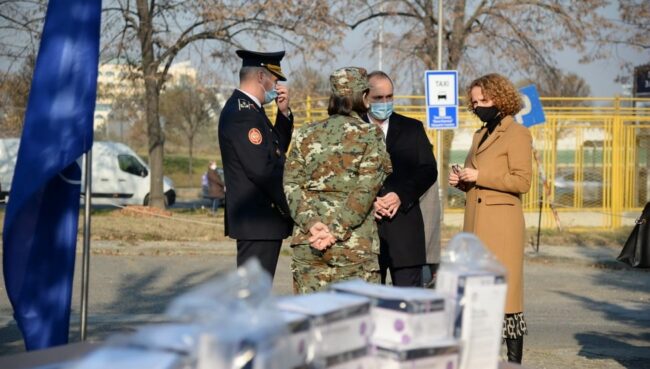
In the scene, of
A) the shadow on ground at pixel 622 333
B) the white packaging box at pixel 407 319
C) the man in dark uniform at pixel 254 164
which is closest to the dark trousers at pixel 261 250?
the man in dark uniform at pixel 254 164

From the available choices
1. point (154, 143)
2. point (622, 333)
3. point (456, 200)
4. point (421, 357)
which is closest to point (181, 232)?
point (154, 143)

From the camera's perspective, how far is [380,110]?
663cm

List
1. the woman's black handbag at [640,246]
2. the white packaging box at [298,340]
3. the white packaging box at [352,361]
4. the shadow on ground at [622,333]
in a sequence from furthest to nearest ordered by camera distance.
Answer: the shadow on ground at [622,333] < the woman's black handbag at [640,246] < the white packaging box at [352,361] < the white packaging box at [298,340]

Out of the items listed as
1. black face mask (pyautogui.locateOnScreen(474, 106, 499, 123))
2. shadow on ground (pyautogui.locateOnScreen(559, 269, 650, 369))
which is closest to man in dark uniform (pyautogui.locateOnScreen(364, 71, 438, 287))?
black face mask (pyautogui.locateOnScreen(474, 106, 499, 123))

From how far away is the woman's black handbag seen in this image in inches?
268

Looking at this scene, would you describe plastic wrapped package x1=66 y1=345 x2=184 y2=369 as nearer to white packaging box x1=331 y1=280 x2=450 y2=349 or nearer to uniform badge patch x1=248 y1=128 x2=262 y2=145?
white packaging box x1=331 y1=280 x2=450 y2=349

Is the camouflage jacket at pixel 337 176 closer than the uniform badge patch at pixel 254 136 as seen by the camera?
Yes

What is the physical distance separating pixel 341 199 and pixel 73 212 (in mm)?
1337

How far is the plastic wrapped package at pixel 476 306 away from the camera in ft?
8.50

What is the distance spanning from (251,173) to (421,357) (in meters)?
3.57

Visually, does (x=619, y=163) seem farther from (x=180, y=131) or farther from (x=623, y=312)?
(x=180, y=131)

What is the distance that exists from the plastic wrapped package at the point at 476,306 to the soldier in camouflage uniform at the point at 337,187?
242cm

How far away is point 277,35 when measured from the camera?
2558cm

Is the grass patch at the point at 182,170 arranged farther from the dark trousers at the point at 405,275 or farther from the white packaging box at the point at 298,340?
the white packaging box at the point at 298,340
